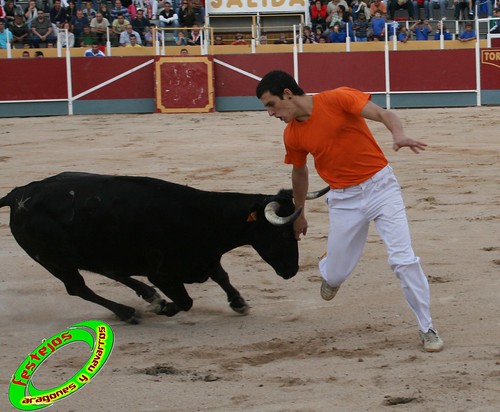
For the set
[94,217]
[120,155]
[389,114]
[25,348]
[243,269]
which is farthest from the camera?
[120,155]

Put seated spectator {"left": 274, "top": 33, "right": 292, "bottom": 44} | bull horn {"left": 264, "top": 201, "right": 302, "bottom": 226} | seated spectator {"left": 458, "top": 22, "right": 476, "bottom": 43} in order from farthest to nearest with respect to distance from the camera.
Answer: seated spectator {"left": 274, "top": 33, "right": 292, "bottom": 44}, seated spectator {"left": 458, "top": 22, "right": 476, "bottom": 43}, bull horn {"left": 264, "top": 201, "right": 302, "bottom": 226}

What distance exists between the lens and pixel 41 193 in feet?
17.7

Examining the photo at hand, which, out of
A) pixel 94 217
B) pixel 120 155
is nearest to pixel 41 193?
pixel 94 217

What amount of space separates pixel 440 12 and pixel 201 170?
39.3 feet

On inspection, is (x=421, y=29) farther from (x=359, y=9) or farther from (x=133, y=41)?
(x=133, y=41)

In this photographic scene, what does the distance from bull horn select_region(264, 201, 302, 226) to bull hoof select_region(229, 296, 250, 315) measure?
1.95ft

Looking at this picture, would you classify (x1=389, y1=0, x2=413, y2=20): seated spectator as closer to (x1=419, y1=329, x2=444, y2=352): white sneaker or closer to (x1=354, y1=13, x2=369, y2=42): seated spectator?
(x1=354, y1=13, x2=369, y2=42): seated spectator

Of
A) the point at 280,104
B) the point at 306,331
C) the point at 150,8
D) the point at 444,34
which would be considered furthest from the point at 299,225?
the point at 150,8

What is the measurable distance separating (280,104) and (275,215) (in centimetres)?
78

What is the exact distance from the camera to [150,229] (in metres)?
5.25

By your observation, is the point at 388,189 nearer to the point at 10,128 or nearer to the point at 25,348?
the point at 25,348

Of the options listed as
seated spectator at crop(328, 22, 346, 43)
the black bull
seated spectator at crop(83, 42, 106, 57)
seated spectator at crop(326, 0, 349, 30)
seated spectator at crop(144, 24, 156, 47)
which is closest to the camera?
the black bull

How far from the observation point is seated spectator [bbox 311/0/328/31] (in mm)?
20625

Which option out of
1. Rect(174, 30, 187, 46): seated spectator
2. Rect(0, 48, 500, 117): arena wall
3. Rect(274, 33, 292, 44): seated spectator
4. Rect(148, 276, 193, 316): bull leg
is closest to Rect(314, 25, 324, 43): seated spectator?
Rect(274, 33, 292, 44): seated spectator
